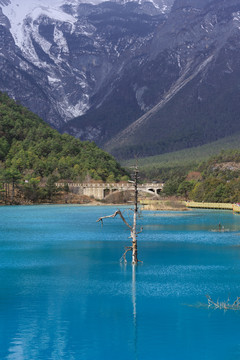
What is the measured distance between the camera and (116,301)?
125 feet

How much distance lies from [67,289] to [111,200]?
147 m

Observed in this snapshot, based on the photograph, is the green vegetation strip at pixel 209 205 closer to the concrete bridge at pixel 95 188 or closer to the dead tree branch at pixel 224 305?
the concrete bridge at pixel 95 188

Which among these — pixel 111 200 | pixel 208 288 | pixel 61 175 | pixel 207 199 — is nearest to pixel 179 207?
pixel 207 199

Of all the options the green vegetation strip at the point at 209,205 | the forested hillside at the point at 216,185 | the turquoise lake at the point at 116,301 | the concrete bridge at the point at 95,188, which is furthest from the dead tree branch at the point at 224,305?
the concrete bridge at the point at 95,188

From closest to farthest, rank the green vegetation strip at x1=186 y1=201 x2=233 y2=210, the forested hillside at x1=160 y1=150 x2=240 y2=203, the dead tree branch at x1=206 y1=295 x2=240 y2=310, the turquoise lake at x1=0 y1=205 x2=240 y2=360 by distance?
1. the turquoise lake at x1=0 y1=205 x2=240 y2=360
2. the dead tree branch at x1=206 y1=295 x2=240 y2=310
3. the green vegetation strip at x1=186 y1=201 x2=233 y2=210
4. the forested hillside at x1=160 y1=150 x2=240 y2=203

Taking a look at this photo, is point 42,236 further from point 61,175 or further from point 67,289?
point 61,175

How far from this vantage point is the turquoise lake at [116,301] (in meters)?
29.8

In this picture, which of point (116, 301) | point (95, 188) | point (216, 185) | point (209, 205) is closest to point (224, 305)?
point (116, 301)

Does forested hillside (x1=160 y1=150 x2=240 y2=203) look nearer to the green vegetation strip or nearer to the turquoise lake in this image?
the green vegetation strip

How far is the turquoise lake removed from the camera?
29.8m

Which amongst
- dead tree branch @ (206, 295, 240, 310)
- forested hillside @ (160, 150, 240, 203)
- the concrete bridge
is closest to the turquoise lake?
dead tree branch @ (206, 295, 240, 310)

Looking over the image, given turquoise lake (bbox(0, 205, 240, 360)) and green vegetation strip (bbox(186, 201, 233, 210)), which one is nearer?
turquoise lake (bbox(0, 205, 240, 360))

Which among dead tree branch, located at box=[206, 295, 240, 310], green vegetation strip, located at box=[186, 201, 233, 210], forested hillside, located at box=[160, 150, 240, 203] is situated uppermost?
forested hillside, located at box=[160, 150, 240, 203]

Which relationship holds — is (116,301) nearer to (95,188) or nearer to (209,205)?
(209,205)
